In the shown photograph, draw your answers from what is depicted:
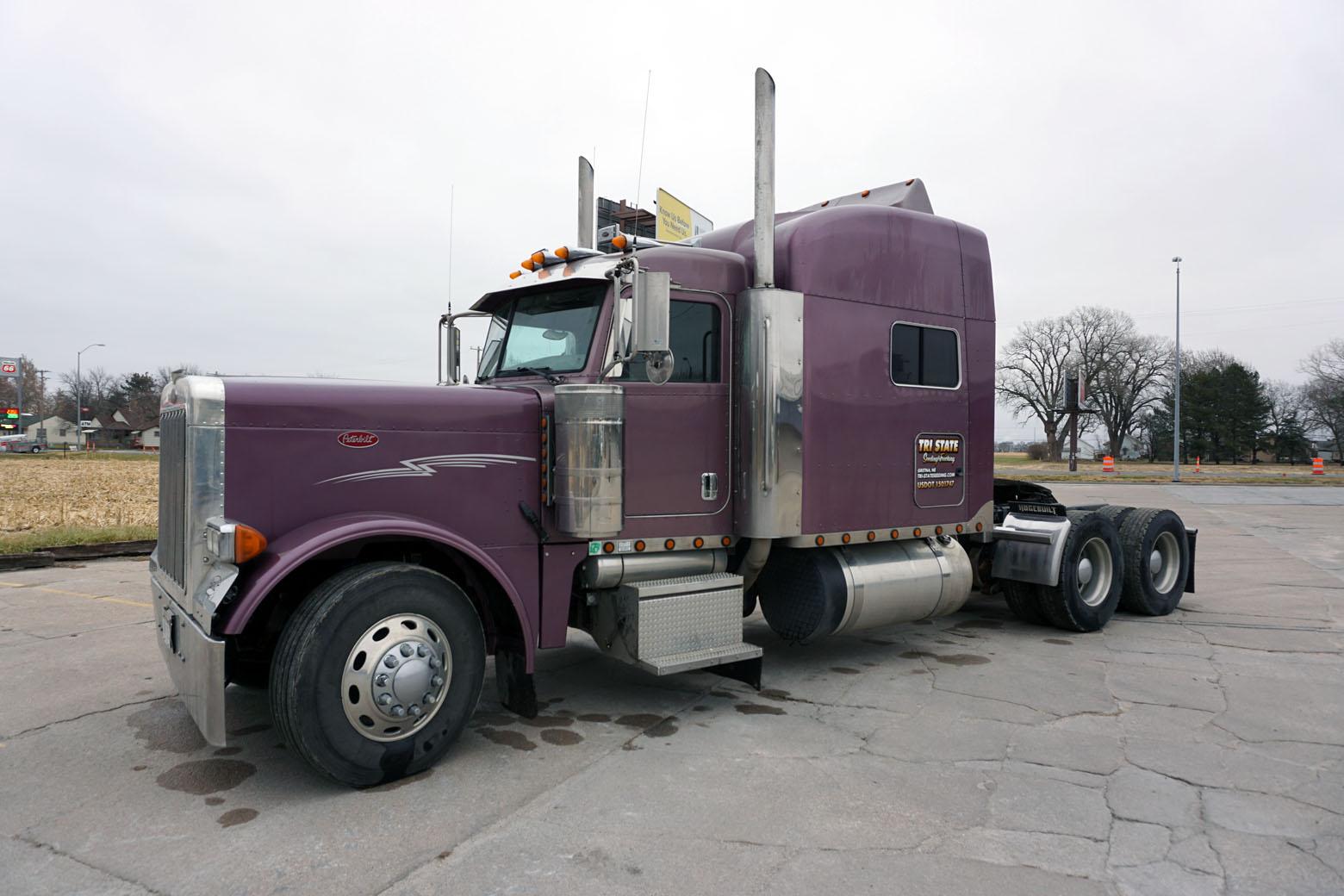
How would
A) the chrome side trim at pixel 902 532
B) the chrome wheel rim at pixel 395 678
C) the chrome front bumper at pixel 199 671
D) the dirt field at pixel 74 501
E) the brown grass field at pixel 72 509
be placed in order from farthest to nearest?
the dirt field at pixel 74 501 < the brown grass field at pixel 72 509 < the chrome side trim at pixel 902 532 < the chrome wheel rim at pixel 395 678 < the chrome front bumper at pixel 199 671

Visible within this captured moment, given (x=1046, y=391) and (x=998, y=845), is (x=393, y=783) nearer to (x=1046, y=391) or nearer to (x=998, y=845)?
(x=998, y=845)

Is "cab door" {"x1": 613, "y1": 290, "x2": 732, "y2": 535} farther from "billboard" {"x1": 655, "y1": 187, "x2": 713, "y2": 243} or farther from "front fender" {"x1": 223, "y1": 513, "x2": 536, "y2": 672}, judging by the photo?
"billboard" {"x1": 655, "y1": 187, "x2": 713, "y2": 243}

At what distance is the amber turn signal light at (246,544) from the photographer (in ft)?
13.0

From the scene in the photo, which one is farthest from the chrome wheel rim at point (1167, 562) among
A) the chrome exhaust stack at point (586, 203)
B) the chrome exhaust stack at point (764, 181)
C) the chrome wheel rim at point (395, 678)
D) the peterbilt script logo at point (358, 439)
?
the peterbilt script logo at point (358, 439)

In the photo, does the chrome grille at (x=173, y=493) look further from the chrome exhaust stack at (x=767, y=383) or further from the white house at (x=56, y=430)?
the white house at (x=56, y=430)

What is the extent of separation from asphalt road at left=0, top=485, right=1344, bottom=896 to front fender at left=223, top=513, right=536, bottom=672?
0.91 metres

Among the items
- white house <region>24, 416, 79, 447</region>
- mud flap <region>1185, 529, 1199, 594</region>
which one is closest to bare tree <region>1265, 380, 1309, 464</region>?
mud flap <region>1185, 529, 1199, 594</region>

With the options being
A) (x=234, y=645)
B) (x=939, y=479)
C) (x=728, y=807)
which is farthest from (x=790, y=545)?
(x=234, y=645)

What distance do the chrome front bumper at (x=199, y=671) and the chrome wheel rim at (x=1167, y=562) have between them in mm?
8600

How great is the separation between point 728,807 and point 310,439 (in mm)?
2684

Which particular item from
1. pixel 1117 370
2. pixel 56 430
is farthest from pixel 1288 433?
pixel 56 430

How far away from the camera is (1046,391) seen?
2635 inches

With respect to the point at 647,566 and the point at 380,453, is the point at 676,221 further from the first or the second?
the point at 380,453

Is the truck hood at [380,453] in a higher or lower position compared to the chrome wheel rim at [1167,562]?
higher
